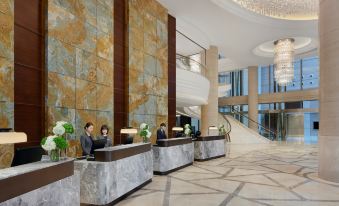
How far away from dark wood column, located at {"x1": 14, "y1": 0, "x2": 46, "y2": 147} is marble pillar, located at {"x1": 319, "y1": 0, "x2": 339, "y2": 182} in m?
6.54

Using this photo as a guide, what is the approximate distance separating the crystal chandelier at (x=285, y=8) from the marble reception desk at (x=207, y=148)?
5.58 metres

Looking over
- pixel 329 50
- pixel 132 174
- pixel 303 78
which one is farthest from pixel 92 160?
pixel 303 78

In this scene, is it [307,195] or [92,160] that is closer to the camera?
[92,160]

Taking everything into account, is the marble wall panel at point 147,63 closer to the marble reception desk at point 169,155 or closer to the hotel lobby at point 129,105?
the hotel lobby at point 129,105

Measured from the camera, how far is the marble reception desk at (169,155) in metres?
7.75

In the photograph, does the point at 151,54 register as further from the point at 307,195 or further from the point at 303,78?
the point at 303,78

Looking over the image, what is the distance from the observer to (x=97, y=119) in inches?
313

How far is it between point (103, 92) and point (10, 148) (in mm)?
3161

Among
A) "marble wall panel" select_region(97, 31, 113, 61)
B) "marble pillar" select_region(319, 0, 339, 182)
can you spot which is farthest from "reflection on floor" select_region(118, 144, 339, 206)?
"marble wall panel" select_region(97, 31, 113, 61)

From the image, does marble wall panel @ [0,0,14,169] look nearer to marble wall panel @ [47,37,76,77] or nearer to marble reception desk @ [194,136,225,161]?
marble wall panel @ [47,37,76,77]

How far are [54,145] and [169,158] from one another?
4.43 meters

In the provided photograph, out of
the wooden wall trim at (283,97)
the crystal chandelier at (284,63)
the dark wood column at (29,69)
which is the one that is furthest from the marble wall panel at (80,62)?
the wooden wall trim at (283,97)

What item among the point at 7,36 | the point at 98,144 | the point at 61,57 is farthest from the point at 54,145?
the point at 61,57

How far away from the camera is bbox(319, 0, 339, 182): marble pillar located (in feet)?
22.7
